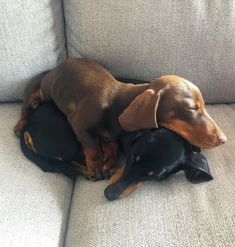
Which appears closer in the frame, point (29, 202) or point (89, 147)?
point (29, 202)

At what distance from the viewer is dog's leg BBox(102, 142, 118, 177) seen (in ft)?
3.91

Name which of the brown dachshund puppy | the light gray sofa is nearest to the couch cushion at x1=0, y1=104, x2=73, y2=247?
the light gray sofa

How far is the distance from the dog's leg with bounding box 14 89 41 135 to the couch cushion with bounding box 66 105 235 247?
0.32 meters

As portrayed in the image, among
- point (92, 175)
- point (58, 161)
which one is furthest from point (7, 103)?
point (92, 175)

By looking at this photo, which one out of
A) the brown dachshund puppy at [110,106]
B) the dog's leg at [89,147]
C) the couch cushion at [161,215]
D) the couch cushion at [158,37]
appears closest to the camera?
the couch cushion at [161,215]

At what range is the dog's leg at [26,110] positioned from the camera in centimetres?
134

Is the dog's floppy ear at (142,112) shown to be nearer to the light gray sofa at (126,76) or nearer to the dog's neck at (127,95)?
the dog's neck at (127,95)

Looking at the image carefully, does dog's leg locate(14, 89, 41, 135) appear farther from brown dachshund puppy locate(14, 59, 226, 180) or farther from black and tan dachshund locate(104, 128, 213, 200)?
black and tan dachshund locate(104, 128, 213, 200)

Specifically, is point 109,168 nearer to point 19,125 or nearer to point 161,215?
point 161,215

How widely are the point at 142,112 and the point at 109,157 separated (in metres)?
0.23

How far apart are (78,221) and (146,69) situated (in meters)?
0.60

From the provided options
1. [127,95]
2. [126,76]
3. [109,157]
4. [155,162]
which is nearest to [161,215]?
[155,162]

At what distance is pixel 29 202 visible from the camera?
42.9 inches

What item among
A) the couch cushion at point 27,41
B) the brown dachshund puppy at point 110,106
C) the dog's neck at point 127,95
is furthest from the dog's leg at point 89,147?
the couch cushion at point 27,41
